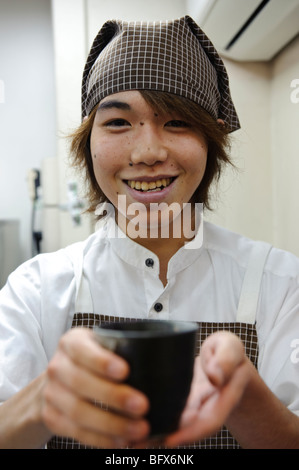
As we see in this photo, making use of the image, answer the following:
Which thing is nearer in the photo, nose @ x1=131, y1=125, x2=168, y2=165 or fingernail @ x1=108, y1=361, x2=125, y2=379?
fingernail @ x1=108, y1=361, x2=125, y2=379

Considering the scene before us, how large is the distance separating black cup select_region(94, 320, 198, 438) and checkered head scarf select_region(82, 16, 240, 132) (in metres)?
0.67

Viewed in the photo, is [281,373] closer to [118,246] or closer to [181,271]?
[181,271]

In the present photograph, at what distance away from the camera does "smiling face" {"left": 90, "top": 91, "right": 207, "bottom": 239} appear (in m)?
0.96

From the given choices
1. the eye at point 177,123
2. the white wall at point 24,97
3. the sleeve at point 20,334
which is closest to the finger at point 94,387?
the sleeve at point 20,334

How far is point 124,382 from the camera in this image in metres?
0.46

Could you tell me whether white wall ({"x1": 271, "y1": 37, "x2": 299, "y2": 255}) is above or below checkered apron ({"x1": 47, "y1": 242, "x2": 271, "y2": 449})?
above

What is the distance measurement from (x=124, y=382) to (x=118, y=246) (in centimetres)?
68

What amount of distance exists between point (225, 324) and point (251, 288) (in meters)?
0.11

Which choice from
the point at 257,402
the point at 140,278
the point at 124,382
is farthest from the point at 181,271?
the point at 124,382

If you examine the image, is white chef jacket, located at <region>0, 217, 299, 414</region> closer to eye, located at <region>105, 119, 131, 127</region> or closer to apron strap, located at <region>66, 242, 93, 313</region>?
apron strap, located at <region>66, 242, 93, 313</region>

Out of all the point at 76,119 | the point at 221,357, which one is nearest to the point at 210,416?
the point at 221,357

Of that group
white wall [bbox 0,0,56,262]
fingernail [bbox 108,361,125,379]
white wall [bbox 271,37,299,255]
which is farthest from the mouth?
white wall [bbox 0,0,56,262]

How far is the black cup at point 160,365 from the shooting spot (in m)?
0.44

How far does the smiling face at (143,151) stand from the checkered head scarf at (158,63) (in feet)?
0.15
